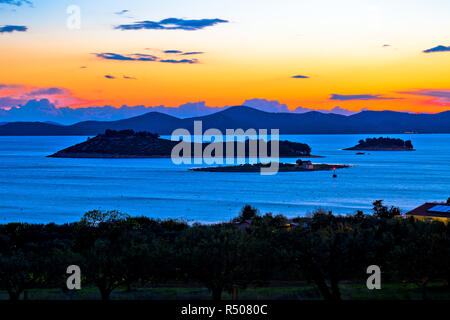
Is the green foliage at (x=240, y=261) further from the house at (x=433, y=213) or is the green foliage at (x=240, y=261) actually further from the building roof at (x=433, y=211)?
the building roof at (x=433, y=211)

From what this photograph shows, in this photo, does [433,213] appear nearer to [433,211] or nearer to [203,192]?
[433,211]

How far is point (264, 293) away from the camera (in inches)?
852

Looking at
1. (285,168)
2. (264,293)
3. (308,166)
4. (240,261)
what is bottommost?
(264,293)

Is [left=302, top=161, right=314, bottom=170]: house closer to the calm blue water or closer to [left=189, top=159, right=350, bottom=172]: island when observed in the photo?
[left=189, top=159, right=350, bottom=172]: island

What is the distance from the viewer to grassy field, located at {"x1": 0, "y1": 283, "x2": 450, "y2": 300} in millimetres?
21109

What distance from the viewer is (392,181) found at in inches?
4149

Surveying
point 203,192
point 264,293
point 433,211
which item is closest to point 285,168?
point 203,192

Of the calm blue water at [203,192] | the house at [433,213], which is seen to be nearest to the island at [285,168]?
the calm blue water at [203,192]

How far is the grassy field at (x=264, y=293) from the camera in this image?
21109 mm

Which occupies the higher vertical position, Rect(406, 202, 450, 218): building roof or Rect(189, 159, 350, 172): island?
Rect(189, 159, 350, 172): island

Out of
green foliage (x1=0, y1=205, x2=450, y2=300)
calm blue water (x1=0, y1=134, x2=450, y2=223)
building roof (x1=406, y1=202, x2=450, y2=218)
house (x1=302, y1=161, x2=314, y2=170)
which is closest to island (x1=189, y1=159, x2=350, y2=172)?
house (x1=302, y1=161, x2=314, y2=170)

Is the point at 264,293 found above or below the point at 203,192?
below

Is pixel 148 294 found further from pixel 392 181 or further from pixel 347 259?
pixel 392 181

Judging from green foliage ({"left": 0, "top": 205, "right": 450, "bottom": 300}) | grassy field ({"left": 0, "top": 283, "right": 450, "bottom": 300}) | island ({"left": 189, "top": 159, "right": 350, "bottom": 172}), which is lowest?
grassy field ({"left": 0, "top": 283, "right": 450, "bottom": 300})
